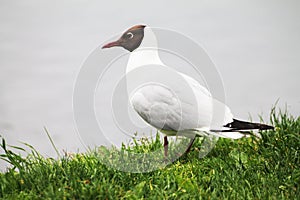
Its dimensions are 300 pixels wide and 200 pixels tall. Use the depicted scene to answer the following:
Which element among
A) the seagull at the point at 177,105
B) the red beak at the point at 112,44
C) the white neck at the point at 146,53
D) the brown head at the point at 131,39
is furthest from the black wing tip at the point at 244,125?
the red beak at the point at 112,44

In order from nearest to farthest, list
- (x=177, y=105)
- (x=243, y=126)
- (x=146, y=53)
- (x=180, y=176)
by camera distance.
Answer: (x=180, y=176) < (x=177, y=105) < (x=243, y=126) < (x=146, y=53)

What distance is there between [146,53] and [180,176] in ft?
4.43

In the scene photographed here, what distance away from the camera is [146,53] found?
14.1ft

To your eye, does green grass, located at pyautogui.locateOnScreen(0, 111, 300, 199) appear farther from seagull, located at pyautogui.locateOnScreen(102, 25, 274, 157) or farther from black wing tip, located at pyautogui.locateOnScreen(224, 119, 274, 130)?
seagull, located at pyautogui.locateOnScreen(102, 25, 274, 157)

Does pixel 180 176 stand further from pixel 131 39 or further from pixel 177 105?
pixel 131 39

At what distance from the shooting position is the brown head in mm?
4332

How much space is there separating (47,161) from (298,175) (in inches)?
85.9

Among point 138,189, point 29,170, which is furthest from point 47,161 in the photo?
point 138,189

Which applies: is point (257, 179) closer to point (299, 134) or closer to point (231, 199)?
point (231, 199)

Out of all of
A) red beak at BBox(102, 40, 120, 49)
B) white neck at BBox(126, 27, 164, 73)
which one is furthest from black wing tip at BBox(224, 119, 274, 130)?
red beak at BBox(102, 40, 120, 49)

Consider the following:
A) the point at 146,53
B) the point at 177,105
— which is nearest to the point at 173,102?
the point at 177,105

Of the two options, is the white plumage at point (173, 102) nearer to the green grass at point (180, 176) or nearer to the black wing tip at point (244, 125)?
the black wing tip at point (244, 125)

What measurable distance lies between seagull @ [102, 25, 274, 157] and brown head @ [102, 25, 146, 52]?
0.07 ft

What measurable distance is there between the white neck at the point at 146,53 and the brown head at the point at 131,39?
42 millimetres
